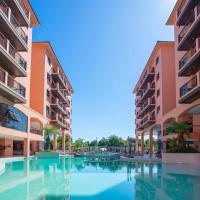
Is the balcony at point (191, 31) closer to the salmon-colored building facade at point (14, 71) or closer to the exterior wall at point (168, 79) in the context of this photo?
the exterior wall at point (168, 79)

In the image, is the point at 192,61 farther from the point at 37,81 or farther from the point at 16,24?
the point at 37,81

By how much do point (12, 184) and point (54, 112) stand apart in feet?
111

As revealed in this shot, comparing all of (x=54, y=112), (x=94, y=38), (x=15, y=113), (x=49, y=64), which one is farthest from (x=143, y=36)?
(x=54, y=112)

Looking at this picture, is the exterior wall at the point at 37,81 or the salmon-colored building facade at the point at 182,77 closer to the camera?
the salmon-colored building facade at the point at 182,77

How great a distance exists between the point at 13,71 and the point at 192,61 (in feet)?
47.8


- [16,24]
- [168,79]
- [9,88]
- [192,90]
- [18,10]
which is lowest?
[192,90]

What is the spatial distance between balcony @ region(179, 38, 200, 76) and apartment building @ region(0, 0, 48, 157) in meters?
13.3

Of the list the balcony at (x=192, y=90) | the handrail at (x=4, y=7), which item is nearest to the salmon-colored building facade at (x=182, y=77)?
the balcony at (x=192, y=90)

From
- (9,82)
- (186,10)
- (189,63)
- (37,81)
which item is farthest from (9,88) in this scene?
(37,81)

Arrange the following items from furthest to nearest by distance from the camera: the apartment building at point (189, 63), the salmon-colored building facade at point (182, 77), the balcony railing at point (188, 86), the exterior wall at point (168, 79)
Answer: the exterior wall at point (168, 79) < the balcony railing at point (188, 86) < the salmon-colored building facade at point (182, 77) < the apartment building at point (189, 63)

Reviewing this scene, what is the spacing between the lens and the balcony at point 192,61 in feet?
70.6

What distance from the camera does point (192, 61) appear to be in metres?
22.6

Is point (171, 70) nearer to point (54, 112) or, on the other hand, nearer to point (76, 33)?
point (76, 33)

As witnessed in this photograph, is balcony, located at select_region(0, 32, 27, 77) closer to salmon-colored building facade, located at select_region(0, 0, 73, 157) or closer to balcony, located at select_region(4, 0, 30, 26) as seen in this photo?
salmon-colored building facade, located at select_region(0, 0, 73, 157)
